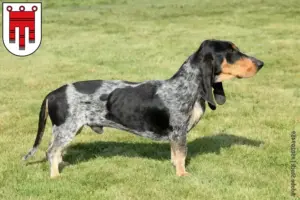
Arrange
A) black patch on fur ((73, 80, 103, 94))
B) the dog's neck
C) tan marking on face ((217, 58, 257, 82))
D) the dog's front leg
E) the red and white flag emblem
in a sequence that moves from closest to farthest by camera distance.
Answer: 1. tan marking on face ((217, 58, 257, 82))
2. the dog's neck
3. the dog's front leg
4. black patch on fur ((73, 80, 103, 94))
5. the red and white flag emblem

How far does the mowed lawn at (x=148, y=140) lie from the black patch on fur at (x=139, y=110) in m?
0.88

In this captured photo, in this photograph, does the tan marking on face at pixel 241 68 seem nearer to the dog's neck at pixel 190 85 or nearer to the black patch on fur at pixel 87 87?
the dog's neck at pixel 190 85

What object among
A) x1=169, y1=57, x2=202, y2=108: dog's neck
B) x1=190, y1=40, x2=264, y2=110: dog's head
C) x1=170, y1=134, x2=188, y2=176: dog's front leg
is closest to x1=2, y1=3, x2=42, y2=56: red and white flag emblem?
x1=169, y1=57, x2=202, y2=108: dog's neck

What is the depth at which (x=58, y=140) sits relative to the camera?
858 centimetres

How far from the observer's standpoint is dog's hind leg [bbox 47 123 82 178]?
8.54 metres

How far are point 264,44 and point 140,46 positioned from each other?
7274 millimetres

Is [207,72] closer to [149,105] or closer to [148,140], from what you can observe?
[149,105]

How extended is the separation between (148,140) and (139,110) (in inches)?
99.3

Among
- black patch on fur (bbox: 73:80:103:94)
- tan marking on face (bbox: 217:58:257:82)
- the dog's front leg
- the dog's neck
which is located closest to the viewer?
tan marking on face (bbox: 217:58:257:82)

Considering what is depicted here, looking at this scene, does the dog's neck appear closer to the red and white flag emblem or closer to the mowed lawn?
the mowed lawn

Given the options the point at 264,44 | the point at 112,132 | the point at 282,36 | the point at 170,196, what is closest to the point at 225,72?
the point at 170,196

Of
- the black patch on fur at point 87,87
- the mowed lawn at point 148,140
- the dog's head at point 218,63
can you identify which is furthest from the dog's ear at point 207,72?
the black patch on fur at point 87,87

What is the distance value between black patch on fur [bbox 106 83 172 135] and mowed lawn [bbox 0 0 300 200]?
88cm

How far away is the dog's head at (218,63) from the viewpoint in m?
8.18
